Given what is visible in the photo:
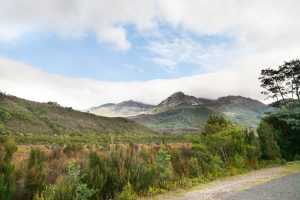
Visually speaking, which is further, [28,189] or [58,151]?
[58,151]

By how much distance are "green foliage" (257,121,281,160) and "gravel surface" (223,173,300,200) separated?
9.77m

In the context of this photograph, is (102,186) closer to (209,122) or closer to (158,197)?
(158,197)

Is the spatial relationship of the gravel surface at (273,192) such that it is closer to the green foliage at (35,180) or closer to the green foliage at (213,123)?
the green foliage at (35,180)

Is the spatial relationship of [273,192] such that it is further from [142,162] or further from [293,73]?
[293,73]

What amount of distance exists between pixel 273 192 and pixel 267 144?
12.8m

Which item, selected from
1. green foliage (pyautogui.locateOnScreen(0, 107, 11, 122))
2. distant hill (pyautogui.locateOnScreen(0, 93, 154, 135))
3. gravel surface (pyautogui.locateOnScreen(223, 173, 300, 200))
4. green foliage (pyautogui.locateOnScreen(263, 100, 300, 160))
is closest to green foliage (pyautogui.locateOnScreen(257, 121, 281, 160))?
green foliage (pyautogui.locateOnScreen(263, 100, 300, 160))

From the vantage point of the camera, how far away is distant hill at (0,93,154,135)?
82.8 metres

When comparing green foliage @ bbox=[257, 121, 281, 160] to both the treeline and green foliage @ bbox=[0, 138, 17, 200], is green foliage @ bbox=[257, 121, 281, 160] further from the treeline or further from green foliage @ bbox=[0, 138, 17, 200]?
green foliage @ bbox=[0, 138, 17, 200]

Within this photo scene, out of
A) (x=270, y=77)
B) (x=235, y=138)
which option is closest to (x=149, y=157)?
(x=235, y=138)

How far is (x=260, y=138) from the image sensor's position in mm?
25031

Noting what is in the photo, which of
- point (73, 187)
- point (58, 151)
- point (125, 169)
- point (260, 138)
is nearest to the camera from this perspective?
point (73, 187)

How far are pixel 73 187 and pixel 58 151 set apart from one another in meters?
10.5

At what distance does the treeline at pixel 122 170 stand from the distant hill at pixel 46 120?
5816cm

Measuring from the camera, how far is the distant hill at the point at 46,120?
271ft
